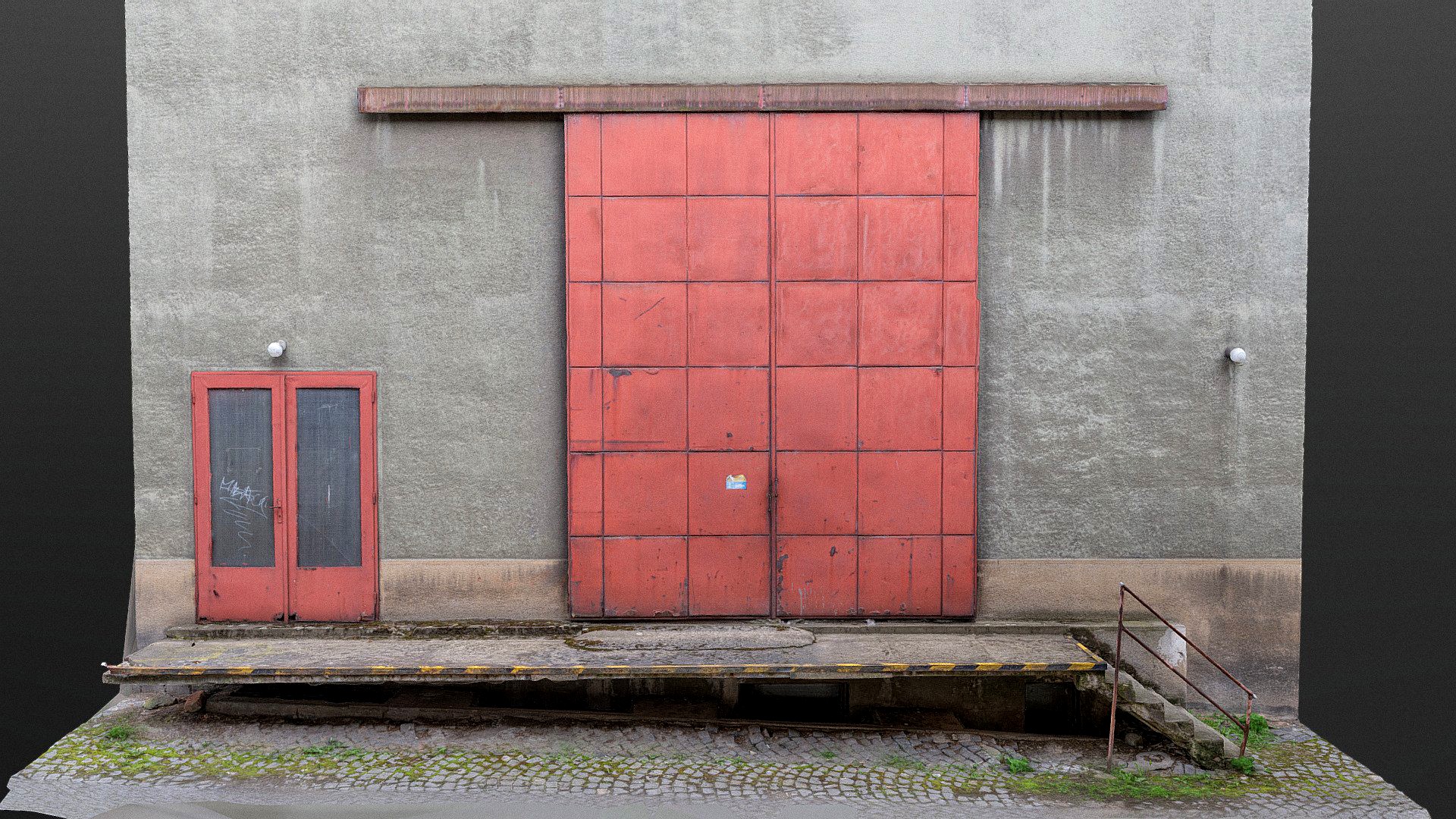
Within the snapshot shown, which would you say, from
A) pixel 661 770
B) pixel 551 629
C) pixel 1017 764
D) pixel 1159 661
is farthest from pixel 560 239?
pixel 1159 661

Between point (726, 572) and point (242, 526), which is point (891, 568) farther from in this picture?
point (242, 526)

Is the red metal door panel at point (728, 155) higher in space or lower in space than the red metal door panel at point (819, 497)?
higher

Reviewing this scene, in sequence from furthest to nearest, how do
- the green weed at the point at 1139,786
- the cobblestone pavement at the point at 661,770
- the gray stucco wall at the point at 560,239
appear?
the gray stucco wall at the point at 560,239
the green weed at the point at 1139,786
the cobblestone pavement at the point at 661,770

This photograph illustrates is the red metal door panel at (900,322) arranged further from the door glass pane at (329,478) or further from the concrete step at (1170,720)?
the door glass pane at (329,478)

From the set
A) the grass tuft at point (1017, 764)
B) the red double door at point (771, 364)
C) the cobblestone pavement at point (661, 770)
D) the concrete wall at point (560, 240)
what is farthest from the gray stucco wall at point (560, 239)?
the grass tuft at point (1017, 764)

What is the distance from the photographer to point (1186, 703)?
8828 mm

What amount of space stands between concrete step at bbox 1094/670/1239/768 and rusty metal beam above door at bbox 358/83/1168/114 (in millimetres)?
5054

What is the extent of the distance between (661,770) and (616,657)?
37.9 inches

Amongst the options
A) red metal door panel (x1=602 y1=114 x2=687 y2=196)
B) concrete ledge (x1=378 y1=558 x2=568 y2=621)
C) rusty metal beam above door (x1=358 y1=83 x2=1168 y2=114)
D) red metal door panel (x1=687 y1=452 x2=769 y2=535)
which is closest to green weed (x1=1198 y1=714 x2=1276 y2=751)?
red metal door panel (x1=687 y1=452 x2=769 y2=535)

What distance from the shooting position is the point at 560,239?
8.77 m

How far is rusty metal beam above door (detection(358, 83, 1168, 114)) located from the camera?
855 cm

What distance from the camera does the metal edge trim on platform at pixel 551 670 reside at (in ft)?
24.7

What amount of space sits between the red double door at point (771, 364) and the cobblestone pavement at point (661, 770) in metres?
1.30

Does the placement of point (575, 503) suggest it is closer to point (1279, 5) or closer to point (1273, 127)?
point (1273, 127)
